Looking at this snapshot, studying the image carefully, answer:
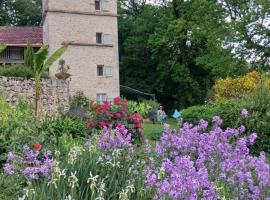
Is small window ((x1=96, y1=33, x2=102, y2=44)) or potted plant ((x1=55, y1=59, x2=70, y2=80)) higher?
small window ((x1=96, y1=33, x2=102, y2=44))

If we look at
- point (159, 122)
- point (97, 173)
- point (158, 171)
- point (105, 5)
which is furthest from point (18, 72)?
point (158, 171)

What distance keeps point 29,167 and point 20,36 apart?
35.3m

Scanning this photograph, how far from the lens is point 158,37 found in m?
40.1

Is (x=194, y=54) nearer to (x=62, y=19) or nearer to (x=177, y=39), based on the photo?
(x=177, y=39)

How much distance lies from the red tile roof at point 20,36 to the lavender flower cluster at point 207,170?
109ft

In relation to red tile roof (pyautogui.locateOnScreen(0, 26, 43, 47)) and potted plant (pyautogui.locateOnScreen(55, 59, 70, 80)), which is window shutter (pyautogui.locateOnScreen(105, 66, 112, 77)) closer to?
potted plant (pyautogui.locateOnScreen(55, 59, 70, 80))

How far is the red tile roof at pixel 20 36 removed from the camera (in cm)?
3666

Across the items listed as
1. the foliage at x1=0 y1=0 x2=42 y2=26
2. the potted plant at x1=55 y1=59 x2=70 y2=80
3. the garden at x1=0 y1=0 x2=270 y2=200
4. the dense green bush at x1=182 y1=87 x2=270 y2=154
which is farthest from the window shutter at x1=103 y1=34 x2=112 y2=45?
the dense green bush at x1=182 y1=87 x2=270 y2=154

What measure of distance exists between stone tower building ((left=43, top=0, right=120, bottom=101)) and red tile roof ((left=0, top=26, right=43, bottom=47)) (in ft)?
7.48

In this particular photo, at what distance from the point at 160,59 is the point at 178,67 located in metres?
3.66

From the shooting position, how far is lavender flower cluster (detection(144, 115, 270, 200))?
3139 mm

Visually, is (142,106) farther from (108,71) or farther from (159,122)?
(159,122)

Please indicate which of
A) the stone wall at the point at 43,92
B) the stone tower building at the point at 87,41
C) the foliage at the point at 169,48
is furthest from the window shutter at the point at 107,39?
the stone wall at the point at 43,92

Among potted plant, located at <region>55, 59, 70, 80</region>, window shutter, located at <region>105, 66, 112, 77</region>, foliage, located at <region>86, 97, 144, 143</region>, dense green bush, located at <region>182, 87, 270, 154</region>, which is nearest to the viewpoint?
dense green bush, located at <region>182, 87, 270, 154</region>
